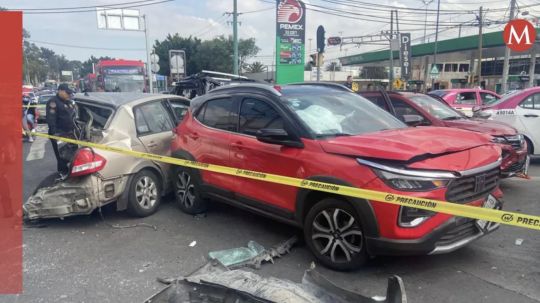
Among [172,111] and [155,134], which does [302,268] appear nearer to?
[155,134]

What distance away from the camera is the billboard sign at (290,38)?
19.3 meters

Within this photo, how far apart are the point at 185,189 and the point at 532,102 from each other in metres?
7.09

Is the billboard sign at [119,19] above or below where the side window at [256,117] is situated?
above

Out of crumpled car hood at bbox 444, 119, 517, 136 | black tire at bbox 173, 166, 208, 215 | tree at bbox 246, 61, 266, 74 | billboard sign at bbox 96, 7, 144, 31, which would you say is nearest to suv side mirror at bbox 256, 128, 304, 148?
black tire at bbox 173, 166, 208, 215

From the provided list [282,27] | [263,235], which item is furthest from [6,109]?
[282,27]

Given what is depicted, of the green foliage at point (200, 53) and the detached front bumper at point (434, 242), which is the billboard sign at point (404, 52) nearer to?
the detached front bumper at point (434, 242)

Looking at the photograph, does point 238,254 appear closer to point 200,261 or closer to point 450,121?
point 200,261

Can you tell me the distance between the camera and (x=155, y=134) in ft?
20.5

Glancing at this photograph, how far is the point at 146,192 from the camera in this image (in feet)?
19.3

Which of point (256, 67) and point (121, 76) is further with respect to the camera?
point (256, 67)

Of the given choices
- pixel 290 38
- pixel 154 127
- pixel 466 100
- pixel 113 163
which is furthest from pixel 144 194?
pixel 290 38

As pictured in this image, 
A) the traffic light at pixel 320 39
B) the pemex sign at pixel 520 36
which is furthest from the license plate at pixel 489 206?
the pemex sign at pixel 520 36

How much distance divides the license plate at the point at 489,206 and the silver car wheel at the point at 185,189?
3.56 m

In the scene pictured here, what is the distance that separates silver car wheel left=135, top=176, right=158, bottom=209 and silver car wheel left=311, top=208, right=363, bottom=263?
278 centimetres
